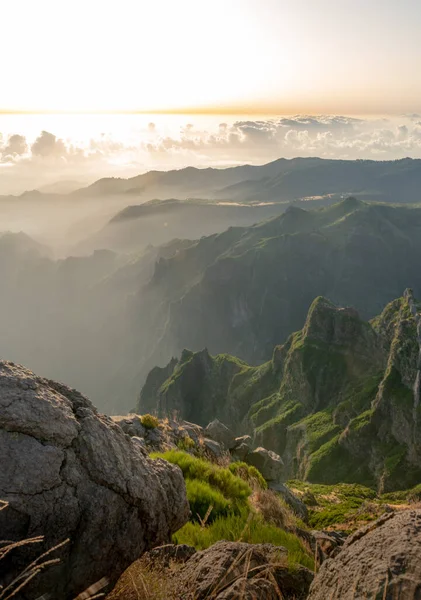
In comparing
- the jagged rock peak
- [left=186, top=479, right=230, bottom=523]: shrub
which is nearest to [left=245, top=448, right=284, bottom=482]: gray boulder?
[left=186, top=479, right=230, bottom=523]: shrub

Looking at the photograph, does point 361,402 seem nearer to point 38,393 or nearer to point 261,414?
point 261,414

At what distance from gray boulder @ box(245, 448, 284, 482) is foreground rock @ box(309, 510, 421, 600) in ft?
56.5

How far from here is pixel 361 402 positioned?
100688 millimetres

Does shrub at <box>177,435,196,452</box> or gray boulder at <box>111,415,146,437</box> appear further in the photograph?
gray boulder at <box>111,415,146,437</box>

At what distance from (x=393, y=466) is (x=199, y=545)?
81708 millimetres

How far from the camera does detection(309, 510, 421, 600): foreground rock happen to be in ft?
11.6

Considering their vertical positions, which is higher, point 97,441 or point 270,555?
point 97,441

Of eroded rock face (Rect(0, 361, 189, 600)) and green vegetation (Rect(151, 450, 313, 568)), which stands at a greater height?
eroded rock face (Rect(0, 361, 189, 600))

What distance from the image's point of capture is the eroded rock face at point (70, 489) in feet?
16.8

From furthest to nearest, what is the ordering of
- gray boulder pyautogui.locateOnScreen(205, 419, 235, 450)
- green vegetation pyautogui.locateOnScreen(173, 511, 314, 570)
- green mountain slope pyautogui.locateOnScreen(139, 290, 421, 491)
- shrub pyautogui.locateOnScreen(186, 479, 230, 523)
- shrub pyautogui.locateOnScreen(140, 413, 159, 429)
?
green mountain slope pyautogui.locateOnScreen(139, 290, 421, 491) → gray boulder pyautogui.locateOnScreen(205, 419, 235, 450) → shrub pyautogui.locateOnScreen(140, 413, 159, 429) → shrub pyautogui.locateOnScreen(186, 479, 230, 523) → green vegetation pyautogui.locateOnScreen(173, 511, 314, 570)

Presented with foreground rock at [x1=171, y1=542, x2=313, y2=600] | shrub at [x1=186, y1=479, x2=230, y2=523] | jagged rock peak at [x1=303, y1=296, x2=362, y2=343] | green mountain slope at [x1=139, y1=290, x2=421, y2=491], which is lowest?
green mountain slope at [x1=139, y1=290, x2=421, y2=491]

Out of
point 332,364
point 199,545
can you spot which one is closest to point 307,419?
point 332,364

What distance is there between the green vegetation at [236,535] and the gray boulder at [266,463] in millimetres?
12825

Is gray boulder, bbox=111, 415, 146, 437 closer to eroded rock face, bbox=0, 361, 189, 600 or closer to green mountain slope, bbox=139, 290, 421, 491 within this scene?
eroded rock face, bbox=0, 361, 189, 600
